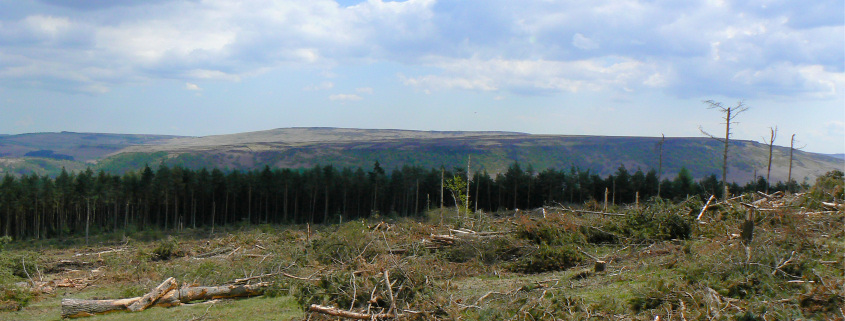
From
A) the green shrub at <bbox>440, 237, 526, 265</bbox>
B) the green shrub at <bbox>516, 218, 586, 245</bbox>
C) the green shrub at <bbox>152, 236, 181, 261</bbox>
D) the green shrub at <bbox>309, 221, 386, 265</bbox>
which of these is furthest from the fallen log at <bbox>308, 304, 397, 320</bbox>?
the green shrub at <bbox>152, 236, 181, 261</bbox>

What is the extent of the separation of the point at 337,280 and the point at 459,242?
278 inches

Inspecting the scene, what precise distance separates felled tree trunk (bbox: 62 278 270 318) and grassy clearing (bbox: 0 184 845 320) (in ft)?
1.54

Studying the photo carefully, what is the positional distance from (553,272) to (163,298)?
956 centimetres

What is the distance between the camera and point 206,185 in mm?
55594

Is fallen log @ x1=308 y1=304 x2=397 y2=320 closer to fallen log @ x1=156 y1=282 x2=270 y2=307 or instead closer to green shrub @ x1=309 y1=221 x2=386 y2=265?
green shrub @ x1=309 y1=221 x2=386 y2=265

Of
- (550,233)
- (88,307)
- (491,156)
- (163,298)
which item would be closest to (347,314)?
(163,298)

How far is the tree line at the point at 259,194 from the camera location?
163 feet

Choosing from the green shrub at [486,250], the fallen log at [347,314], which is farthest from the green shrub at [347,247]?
the fallen log at [347,314]

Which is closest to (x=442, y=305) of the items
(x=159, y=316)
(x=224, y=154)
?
(x=159, y=316)

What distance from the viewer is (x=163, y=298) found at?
40.8ft

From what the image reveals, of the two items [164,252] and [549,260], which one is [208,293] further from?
[164,252]

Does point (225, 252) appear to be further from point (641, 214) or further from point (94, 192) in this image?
point (94, 192)

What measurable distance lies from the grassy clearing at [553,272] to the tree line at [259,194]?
33.0 metres

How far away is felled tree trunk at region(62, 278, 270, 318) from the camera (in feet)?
38.2
